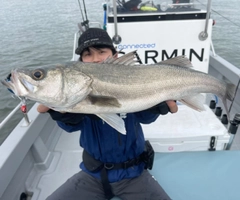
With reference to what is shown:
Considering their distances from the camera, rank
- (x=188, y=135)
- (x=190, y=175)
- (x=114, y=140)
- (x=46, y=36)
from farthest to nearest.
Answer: (x=46, y=36), (x=188, y=135), (x=190, y=175), (x=114, y=140)

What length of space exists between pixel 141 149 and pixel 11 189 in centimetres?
136

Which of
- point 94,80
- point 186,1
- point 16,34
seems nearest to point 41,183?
point 94,80

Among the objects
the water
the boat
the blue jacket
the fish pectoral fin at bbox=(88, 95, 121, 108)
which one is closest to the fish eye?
the fish pectoral fin at bbox=(88, 95, 121, 108)

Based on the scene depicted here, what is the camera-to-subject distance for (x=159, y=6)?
3.38 metres

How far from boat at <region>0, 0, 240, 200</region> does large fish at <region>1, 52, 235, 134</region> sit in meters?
0.92

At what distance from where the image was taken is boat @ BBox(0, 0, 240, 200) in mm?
2260

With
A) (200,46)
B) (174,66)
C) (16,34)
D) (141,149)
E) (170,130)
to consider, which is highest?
(174,66)

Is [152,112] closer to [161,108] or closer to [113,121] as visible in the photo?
[161,108]

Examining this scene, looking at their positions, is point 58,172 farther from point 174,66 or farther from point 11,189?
point 174,66

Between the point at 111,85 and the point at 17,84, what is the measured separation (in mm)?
553

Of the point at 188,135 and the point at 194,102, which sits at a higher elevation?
the point at 194,102

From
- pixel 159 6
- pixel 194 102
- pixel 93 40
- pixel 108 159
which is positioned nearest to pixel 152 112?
pixel 194 102

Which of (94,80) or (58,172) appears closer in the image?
(94,80)

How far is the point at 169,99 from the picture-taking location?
173cm
